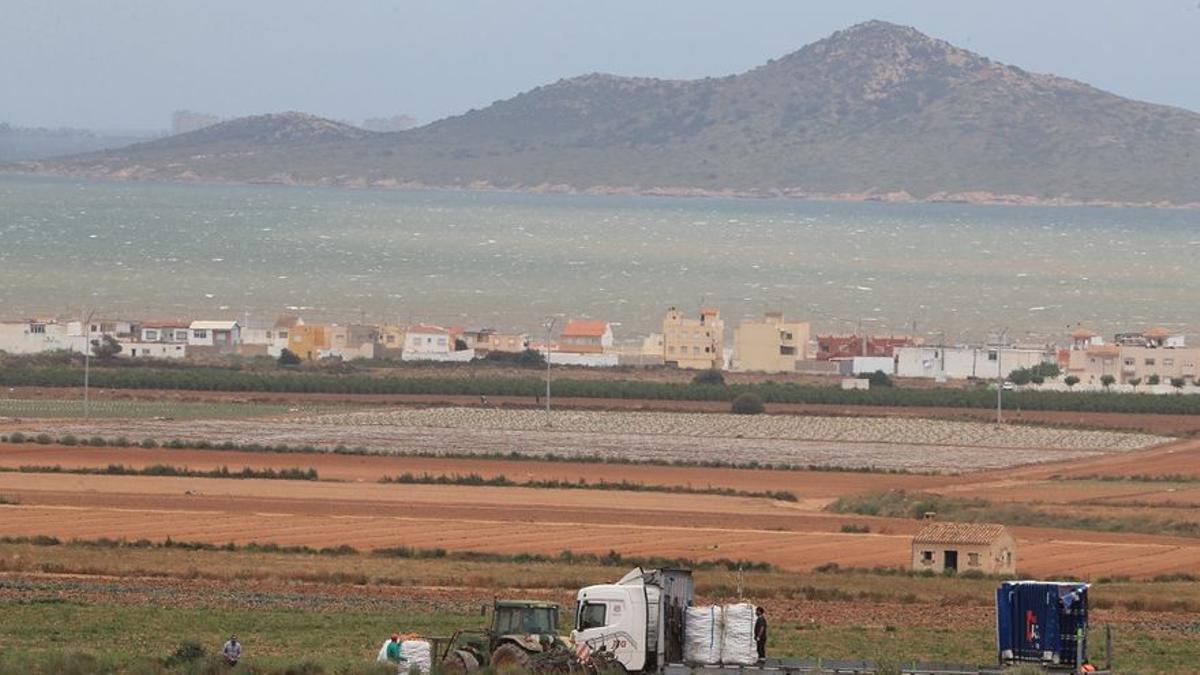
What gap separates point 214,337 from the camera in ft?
269

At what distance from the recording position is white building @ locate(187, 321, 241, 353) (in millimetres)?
81125

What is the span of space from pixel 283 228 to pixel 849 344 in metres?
114

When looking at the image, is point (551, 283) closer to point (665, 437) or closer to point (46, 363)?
point (46, 363)

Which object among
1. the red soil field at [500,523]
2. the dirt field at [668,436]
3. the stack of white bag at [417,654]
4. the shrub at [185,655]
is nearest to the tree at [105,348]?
the dirt field at [668,436]

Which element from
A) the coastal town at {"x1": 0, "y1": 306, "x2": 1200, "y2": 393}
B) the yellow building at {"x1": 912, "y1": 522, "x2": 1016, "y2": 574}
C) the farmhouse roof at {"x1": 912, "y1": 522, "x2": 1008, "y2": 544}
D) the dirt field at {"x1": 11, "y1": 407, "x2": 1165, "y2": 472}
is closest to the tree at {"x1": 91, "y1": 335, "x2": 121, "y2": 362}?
the coastal town at {"x1": 0, "y1": 306, "x2": 1200, "y2": 393}

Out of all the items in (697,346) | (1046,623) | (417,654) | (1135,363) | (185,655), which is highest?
(697,346)

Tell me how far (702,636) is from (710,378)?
5358cm

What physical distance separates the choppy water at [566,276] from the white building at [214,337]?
760 inches

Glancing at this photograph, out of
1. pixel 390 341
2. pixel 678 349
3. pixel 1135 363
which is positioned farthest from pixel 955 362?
pixel 390 341

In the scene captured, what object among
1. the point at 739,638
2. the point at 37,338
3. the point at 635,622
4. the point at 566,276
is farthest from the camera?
the point at 566,276

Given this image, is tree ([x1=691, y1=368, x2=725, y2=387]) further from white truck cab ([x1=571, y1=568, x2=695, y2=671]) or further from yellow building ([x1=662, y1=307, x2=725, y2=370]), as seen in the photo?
white truck cab ([x1=571, y1=568, x2=695, y2=671])

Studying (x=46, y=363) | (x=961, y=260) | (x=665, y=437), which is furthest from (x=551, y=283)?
(x=665, y=437)

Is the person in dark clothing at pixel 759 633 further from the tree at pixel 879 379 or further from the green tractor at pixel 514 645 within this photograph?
the tree at pixel 879 379

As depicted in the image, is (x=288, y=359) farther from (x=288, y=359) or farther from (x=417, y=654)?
(x=417, y=654)
